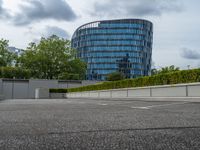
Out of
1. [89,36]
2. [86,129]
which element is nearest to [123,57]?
[89,36]

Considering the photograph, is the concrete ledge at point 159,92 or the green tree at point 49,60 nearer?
the concrete ledge at point 159,92

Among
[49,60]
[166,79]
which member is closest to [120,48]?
[49,60]

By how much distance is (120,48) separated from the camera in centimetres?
10900

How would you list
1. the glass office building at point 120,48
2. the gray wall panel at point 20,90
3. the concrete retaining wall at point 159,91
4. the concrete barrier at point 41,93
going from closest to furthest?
the concrete retaining wall at point 159,91, the concrete barrier at point 41,93, the gray wall panel at point 20,90, the glass office building at point 120,48

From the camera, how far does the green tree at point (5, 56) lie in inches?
2584

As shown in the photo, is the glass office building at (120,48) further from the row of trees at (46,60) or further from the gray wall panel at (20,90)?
the gray wall panel at (20,90)

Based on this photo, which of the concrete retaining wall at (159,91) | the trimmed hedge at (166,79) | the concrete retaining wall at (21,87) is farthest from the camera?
the concrete retaining wall at (21,87)

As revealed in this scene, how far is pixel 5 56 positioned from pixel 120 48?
51484 mm

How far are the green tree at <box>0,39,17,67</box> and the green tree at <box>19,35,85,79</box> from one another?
2.67 m

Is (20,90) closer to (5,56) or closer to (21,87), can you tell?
(21,87)

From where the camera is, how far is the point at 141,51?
109000 millimetres

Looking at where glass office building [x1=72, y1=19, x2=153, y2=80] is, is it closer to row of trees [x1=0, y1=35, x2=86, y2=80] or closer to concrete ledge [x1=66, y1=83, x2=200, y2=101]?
row of trees [x1=0, y1=35, x2=86, y2=80]

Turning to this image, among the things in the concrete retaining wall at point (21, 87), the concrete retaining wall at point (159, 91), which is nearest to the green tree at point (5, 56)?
the concrete retaining wall at point (21, 87)

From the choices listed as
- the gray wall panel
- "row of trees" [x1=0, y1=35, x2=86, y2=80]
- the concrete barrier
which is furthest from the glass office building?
the concrete barrier
